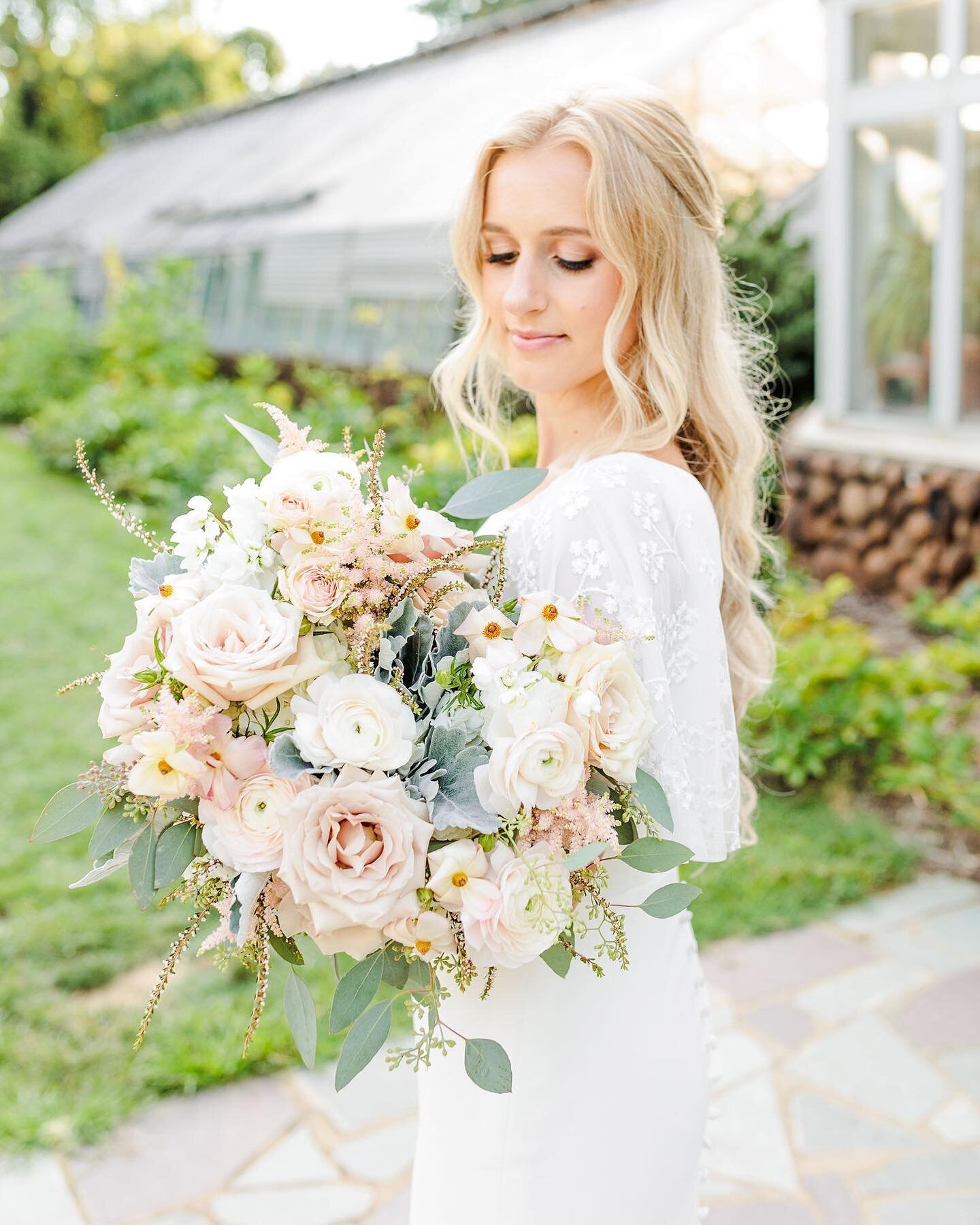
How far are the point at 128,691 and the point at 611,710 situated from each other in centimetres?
56

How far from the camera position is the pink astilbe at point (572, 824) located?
1270mm

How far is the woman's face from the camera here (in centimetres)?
161

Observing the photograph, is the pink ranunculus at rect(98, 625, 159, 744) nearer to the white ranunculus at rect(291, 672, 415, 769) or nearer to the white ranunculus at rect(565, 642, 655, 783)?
the white ranunculus at rect(291, 672, 415, 769)

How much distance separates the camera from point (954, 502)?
6.14 m

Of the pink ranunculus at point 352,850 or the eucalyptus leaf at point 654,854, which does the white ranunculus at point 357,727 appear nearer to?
the pink ranunculus at point 352,850

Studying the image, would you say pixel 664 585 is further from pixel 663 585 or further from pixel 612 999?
pixel 612 999

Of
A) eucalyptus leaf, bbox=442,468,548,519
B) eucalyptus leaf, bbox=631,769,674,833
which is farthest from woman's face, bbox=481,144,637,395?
eucalyptus leaf, bbox=631,769,674,833

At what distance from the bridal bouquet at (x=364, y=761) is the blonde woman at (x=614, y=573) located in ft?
0.58

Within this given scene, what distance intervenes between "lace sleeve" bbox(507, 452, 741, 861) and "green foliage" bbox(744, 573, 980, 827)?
271 cm

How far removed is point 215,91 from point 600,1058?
33274 mm

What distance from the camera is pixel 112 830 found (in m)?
1.34

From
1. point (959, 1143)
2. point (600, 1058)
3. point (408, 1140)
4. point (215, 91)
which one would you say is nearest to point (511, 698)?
point (600, 1058)

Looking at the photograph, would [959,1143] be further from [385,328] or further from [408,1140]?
[385,328]

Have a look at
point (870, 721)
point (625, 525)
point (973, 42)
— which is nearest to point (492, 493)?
point (625, 525)
